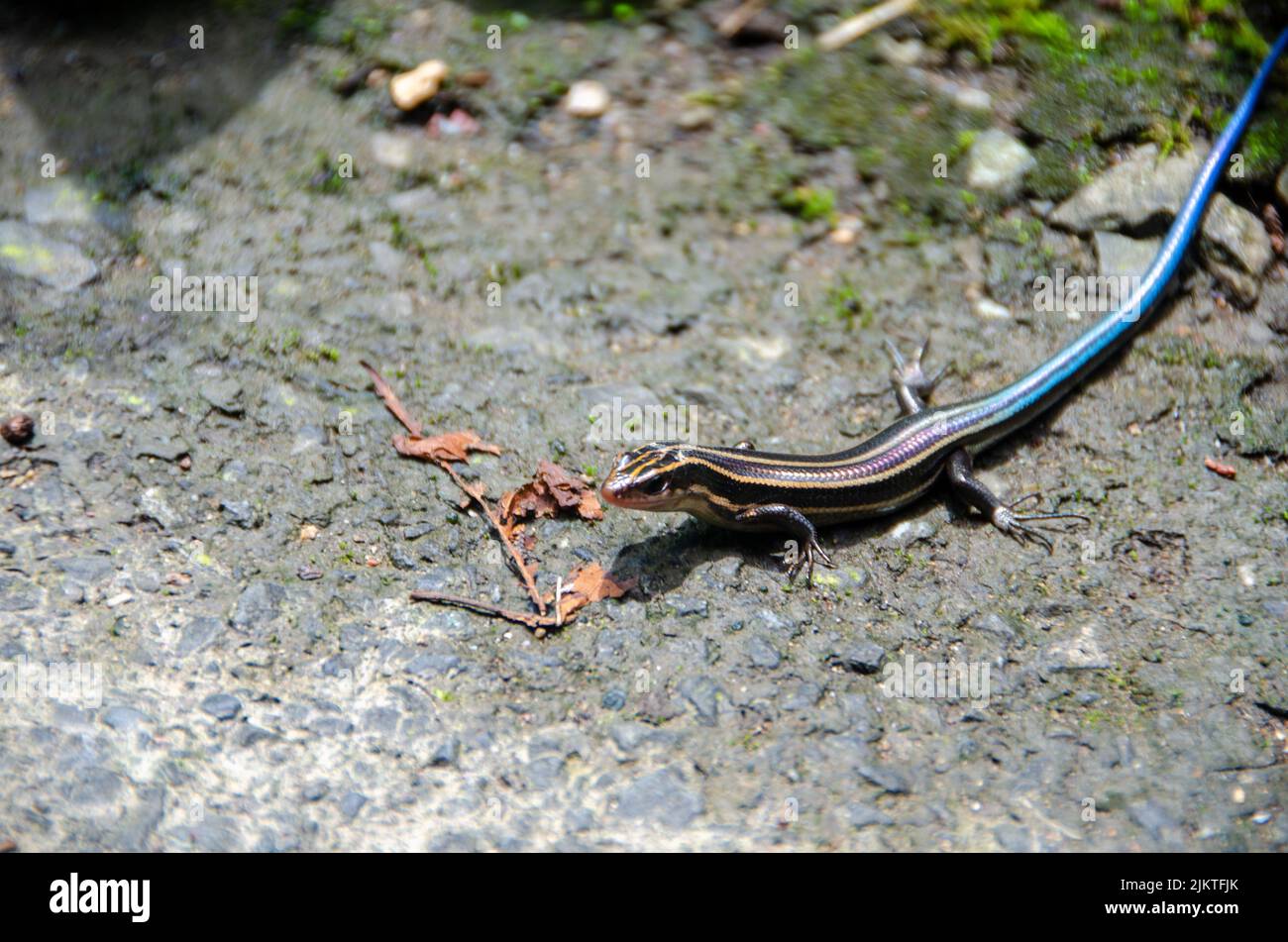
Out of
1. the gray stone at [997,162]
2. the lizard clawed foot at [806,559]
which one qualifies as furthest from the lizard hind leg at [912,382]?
the gray stone at [997,162]

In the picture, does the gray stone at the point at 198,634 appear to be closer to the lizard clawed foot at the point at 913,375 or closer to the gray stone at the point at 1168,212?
the lizard clawed foot at the point at 913,375

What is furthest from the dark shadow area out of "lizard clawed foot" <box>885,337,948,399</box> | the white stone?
"lizard clawed foot" <box>885,337,948,399</box>

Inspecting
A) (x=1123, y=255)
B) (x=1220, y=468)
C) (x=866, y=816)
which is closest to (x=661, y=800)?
(x=866, y=816)

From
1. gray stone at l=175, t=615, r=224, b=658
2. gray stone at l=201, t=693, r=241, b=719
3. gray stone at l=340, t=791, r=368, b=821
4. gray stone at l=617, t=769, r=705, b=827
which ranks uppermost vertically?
gray stone at l=175, t=615, r=224, b=658

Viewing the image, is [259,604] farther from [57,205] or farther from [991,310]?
[991,310]

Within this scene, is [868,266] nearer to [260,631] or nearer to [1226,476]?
[1226,476]

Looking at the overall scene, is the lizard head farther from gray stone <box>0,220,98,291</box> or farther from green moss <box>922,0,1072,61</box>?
green moss <box>922,0,1072,61</box>
